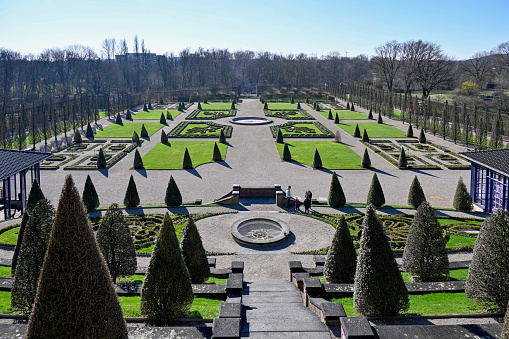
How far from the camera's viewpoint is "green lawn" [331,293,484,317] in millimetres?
11305

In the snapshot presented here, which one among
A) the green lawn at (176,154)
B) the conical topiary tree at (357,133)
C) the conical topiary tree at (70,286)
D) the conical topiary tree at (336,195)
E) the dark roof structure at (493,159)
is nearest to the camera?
the conical topiary tree at (70,286)

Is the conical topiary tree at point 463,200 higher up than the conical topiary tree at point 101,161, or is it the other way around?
the conical topiary tree at point 101,161

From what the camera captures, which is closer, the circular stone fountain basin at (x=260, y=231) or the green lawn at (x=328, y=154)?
the circular stone fountain basin at (x=260, y=231)

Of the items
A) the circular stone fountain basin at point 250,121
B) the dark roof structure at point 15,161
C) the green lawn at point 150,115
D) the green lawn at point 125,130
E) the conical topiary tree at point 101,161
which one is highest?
the green lawn at point 150,115

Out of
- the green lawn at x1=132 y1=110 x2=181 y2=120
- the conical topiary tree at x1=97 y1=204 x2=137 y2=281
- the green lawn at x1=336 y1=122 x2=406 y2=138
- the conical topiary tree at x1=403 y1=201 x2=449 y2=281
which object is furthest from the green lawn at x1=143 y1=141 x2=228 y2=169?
the conical topiary tree at x1=403 y1=201 x2=449 y2=281

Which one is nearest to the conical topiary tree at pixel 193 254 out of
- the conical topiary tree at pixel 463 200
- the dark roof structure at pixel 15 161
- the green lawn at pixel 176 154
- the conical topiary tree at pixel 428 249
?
the conical topiary tree at pixel 428 249

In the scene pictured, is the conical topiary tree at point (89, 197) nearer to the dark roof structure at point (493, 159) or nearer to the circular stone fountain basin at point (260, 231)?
the circular stone fountain basin at point (260, 231)

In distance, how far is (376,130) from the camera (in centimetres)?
5569

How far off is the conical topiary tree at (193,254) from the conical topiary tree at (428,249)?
6.93m

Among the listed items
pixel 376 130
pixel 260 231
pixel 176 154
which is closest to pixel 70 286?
pixel 260 231

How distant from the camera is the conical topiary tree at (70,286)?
6.98 metres

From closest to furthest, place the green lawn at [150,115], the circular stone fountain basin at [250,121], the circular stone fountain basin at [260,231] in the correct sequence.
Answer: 1. the circular stone fountain basin at [260,231]
2. the circular stone fountain basin at [250,121]
3. the green lawn at [150,115]

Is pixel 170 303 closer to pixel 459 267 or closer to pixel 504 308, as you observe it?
pixel 504 308

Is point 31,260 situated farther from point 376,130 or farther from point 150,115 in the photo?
point 150,115
